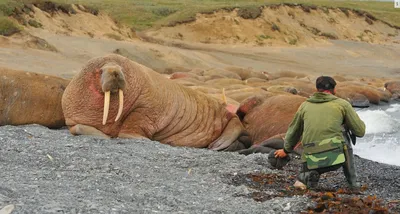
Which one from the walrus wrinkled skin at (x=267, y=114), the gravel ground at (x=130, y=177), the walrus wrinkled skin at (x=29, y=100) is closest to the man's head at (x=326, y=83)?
the gravel ground at (x=130, y=177)

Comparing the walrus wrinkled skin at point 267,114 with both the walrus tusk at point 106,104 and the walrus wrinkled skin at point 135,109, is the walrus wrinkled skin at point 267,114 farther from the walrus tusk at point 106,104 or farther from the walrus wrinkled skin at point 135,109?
the walrus tusk at point 106,104

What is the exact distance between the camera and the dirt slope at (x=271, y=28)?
122 ft

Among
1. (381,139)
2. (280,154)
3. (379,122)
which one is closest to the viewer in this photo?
(280,154)

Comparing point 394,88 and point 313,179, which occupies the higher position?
point 313,179

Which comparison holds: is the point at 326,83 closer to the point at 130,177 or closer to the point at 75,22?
the point at 130,177

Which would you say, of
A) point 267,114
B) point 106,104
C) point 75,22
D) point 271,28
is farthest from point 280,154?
point 271,28

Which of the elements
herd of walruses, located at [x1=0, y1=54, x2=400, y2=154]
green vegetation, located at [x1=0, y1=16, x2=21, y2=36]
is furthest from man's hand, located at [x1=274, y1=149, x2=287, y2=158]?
green vegetation, located at [x1=0, y1=16, x2=21, y2=36]

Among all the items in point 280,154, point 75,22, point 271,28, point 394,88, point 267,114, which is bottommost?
point 271,28

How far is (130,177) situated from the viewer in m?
6.36

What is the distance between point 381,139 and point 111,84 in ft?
21.8

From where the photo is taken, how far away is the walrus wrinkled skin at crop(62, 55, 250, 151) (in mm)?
8820

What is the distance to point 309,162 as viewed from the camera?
20.7 feet

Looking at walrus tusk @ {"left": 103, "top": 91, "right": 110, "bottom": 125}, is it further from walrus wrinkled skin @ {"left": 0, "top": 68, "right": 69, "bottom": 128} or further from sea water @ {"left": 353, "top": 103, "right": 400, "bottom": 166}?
sea water @ {"left": 353, "top": 103, "right": 400, "bottom": 166}

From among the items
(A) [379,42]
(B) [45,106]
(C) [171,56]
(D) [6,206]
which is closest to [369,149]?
(B) [45,106]
